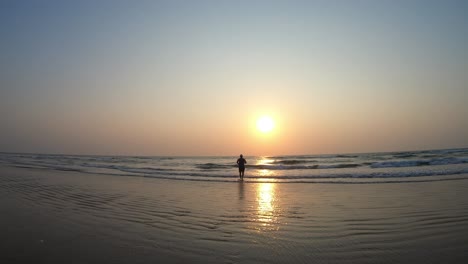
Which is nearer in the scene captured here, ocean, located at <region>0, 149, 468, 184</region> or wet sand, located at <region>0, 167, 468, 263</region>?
wet sand, located at <region>0, 167, 468, 263</region>

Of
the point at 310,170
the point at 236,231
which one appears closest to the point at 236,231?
the point at 236,231

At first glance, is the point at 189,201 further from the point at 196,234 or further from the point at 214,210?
the point at 196,234

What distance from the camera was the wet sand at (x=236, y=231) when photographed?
5289 mm

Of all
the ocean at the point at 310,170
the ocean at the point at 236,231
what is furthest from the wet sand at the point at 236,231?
the ocean at the point at 310,170

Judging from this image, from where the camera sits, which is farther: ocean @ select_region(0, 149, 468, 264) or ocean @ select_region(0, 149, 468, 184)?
ocean @ select_region(0, 149, 468, 184)

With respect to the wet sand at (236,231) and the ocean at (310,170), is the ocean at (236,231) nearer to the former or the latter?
the wet sand at (236,231)

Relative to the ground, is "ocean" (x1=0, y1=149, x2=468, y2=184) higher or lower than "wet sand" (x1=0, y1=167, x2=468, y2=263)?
higher

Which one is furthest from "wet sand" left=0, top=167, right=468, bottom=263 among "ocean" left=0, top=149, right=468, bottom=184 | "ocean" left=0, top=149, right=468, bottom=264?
"ocean" left=0, top=149, right=468, bottom=184

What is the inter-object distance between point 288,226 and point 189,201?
5.41 m

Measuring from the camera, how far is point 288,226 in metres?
7.71

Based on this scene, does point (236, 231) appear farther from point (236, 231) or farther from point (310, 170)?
point (310, 170)

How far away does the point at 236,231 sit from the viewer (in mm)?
7230

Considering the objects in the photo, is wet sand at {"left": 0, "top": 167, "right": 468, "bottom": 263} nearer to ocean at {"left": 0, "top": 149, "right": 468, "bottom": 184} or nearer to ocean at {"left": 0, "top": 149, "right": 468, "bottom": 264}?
ocean at {"left": 0, "top": 149, "right": 468, "bottom": 264}

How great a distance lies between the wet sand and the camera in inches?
208
